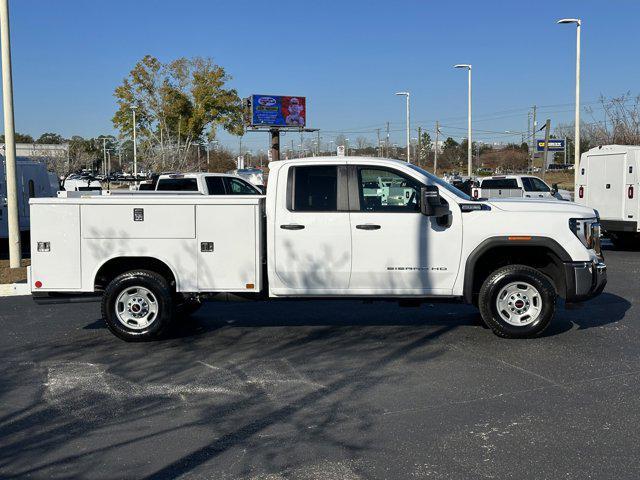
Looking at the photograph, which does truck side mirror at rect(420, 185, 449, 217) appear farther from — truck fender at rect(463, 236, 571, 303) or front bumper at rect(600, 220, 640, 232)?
front bumper at rect(600, 220, 640, 232)

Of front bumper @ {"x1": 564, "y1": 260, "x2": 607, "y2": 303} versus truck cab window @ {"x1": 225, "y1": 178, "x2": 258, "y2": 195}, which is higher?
truck cab window @ {"x1": 225, "y1": 178, "x2": 258, "y2": 195}

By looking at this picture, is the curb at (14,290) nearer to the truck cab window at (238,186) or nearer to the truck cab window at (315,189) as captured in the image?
the truck cab window at (315,189)

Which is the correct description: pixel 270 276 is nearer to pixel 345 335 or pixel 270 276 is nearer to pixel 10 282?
pixel 345 335

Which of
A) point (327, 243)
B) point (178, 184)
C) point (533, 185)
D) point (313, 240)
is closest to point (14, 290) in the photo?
point (178, 184)

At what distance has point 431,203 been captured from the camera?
802cm

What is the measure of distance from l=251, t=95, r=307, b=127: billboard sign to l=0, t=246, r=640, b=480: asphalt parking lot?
5086cm

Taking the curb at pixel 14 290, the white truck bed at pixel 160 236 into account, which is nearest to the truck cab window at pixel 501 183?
the curb at pixel 14 290

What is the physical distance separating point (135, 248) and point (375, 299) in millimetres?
2721

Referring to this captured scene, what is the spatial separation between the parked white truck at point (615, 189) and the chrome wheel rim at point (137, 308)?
12.4 m

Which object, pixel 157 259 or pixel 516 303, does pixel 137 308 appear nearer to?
pixel 157 259

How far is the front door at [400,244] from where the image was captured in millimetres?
8156

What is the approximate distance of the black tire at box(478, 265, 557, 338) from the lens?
816cm

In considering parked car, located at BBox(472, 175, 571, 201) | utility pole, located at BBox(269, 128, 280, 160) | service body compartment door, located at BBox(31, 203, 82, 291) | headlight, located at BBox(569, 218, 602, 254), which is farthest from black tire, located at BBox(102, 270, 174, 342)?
utility pole, located at BBox(269, 128, 280, 160)

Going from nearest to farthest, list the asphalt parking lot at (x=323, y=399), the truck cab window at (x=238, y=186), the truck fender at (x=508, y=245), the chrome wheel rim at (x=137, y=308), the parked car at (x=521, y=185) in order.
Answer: the asphalt parking lot at (x=323, y=399), the truck fender at (x=508, y=245), the chrome wheel rim at (x=137, y=308), the truck cab window at (x=238, y=186), the parked car at (x=521, y=185)
